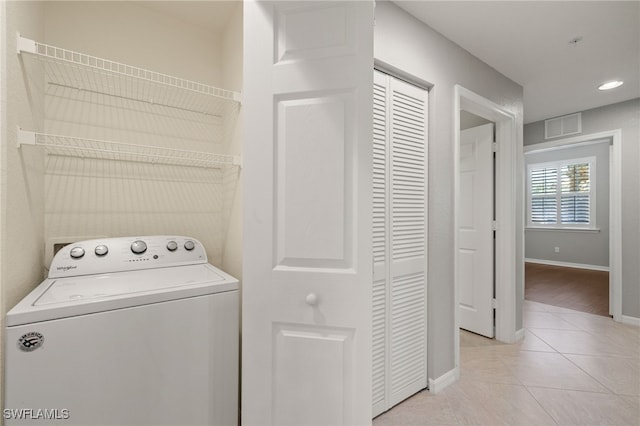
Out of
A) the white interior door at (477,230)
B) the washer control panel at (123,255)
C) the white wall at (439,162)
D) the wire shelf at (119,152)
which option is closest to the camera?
the washer control panel at (123,255)

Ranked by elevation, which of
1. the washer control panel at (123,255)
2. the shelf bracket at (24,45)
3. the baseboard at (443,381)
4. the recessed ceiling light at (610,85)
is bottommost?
the baseboard at (443,381)

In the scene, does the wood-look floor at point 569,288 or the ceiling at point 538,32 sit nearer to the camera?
the ceiling at point 538,32

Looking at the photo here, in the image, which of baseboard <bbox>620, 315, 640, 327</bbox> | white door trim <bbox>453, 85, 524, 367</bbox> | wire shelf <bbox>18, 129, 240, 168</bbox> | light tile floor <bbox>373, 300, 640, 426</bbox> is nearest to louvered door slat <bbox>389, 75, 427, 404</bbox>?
light tile floor <bbox>373, 300, 640, 426</bbox>

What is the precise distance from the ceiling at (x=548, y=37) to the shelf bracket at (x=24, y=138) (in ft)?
6.59

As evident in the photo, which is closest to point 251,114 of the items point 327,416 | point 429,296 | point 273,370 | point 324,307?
point 324,307

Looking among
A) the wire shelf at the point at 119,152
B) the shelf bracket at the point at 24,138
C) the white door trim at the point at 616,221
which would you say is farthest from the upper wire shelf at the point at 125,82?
the white door trim at the point at 616,221

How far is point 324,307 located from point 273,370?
34cm

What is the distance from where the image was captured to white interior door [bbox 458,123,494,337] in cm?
277

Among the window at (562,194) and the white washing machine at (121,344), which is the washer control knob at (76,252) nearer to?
the white washing machine at (121,344)

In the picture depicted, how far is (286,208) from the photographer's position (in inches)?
44.0

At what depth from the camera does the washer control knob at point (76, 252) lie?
4.47 ft

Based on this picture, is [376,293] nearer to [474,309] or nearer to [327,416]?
[327,416]

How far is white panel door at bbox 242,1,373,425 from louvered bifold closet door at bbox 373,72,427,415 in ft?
2.19

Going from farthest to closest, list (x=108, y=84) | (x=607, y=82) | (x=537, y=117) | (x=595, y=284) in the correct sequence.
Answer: (x=595, y=284) < (x=537, y=117) < (x=607, y=82) < (x=108, y=84)
